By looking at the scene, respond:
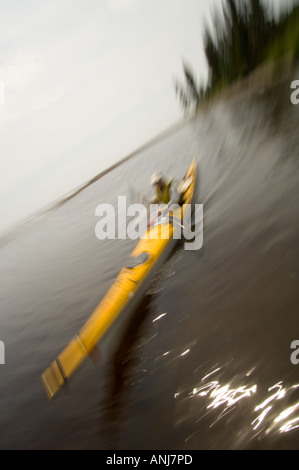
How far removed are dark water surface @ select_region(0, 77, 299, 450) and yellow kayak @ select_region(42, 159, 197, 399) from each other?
0.78 feet

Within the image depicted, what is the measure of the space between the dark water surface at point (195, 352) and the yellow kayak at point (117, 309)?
0.24 meters

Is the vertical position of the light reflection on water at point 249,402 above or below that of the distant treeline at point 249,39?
below

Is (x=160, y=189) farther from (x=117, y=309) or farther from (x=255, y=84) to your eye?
(x=255, y=84)

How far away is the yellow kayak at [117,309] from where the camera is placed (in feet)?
10.8

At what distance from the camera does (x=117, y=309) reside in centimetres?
385

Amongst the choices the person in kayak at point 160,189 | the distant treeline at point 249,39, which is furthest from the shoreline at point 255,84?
the person in kayak at point 160,189

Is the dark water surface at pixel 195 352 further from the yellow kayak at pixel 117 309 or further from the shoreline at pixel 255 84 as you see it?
the shoreline at pixel 255 84

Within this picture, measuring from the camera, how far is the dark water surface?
2.35 metres
